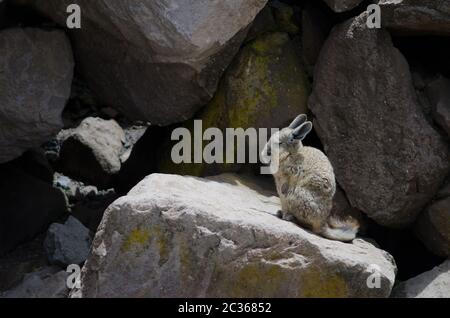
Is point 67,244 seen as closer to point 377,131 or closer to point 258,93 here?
point 258,93

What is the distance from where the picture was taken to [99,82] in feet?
26.7

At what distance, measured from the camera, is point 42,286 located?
6.76m

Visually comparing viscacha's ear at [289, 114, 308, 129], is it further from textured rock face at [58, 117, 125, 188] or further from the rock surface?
textured rock face at [58, 117, 125, 188]

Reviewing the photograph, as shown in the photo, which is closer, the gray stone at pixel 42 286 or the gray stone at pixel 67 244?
the gray stone at pixel 42 286

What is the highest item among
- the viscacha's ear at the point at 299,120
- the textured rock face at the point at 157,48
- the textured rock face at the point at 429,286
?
the textured rock face at the point at 157,48

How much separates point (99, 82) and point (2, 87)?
1.27 meters

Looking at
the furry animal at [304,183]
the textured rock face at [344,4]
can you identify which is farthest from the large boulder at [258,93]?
the furry animal at [304,183]


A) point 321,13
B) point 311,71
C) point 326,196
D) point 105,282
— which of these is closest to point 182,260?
point 105,282

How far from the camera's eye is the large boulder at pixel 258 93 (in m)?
7.62

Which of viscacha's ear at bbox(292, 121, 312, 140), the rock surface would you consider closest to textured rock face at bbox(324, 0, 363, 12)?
the rock surface

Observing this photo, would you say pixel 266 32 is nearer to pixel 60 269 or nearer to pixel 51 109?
pixel 51 109

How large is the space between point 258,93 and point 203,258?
2.62 meters

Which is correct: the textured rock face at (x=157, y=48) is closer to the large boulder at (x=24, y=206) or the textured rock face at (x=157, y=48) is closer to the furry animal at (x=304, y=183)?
the furry animal at (x=304, y=183)

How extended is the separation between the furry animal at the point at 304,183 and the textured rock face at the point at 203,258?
49cm
